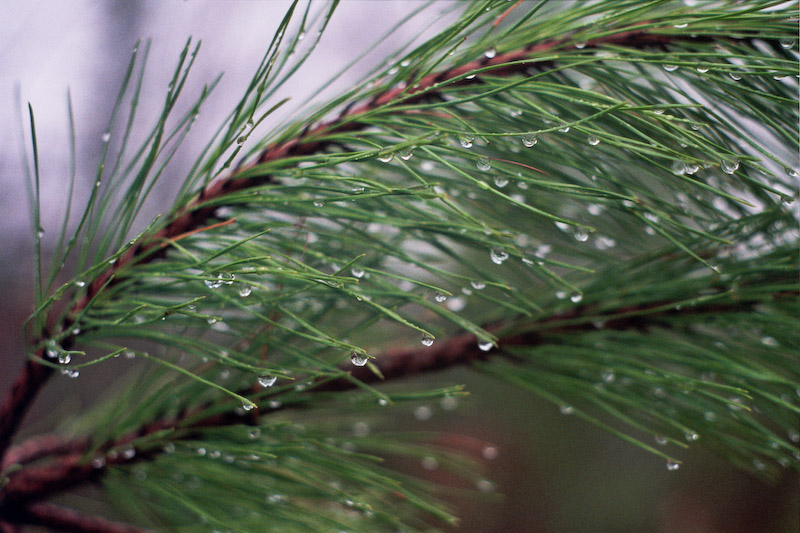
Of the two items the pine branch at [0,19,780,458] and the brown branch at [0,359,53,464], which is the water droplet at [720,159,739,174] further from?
the brown branch at [0,359,53,464]

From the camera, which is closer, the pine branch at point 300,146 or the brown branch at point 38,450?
the pine branch at point 300,146

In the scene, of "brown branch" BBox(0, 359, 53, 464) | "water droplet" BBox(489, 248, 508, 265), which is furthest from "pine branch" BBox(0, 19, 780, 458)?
"water droplet" BBox(489, 248, 508, 265)

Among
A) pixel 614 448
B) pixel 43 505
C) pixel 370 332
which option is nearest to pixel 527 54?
pixel 370 332

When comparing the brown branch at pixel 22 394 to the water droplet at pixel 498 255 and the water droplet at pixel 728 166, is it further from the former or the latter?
the water droplet at pixel 728 166

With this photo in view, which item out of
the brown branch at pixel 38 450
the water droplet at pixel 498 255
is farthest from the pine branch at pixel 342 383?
the water droplet at pixel 498 255

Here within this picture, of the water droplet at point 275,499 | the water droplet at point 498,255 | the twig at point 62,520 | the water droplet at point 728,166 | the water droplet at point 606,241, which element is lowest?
the twig at point 62,520

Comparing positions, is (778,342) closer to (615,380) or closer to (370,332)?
(615,380)

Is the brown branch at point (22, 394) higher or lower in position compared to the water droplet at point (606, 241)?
lower

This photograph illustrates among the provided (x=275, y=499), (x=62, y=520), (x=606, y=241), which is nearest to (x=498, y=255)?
(x=606, y=241)

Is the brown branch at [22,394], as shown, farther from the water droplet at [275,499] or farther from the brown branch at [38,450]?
the water droplet at [275,499]

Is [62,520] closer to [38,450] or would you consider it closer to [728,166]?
[38,450]

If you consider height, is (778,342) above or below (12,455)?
above
